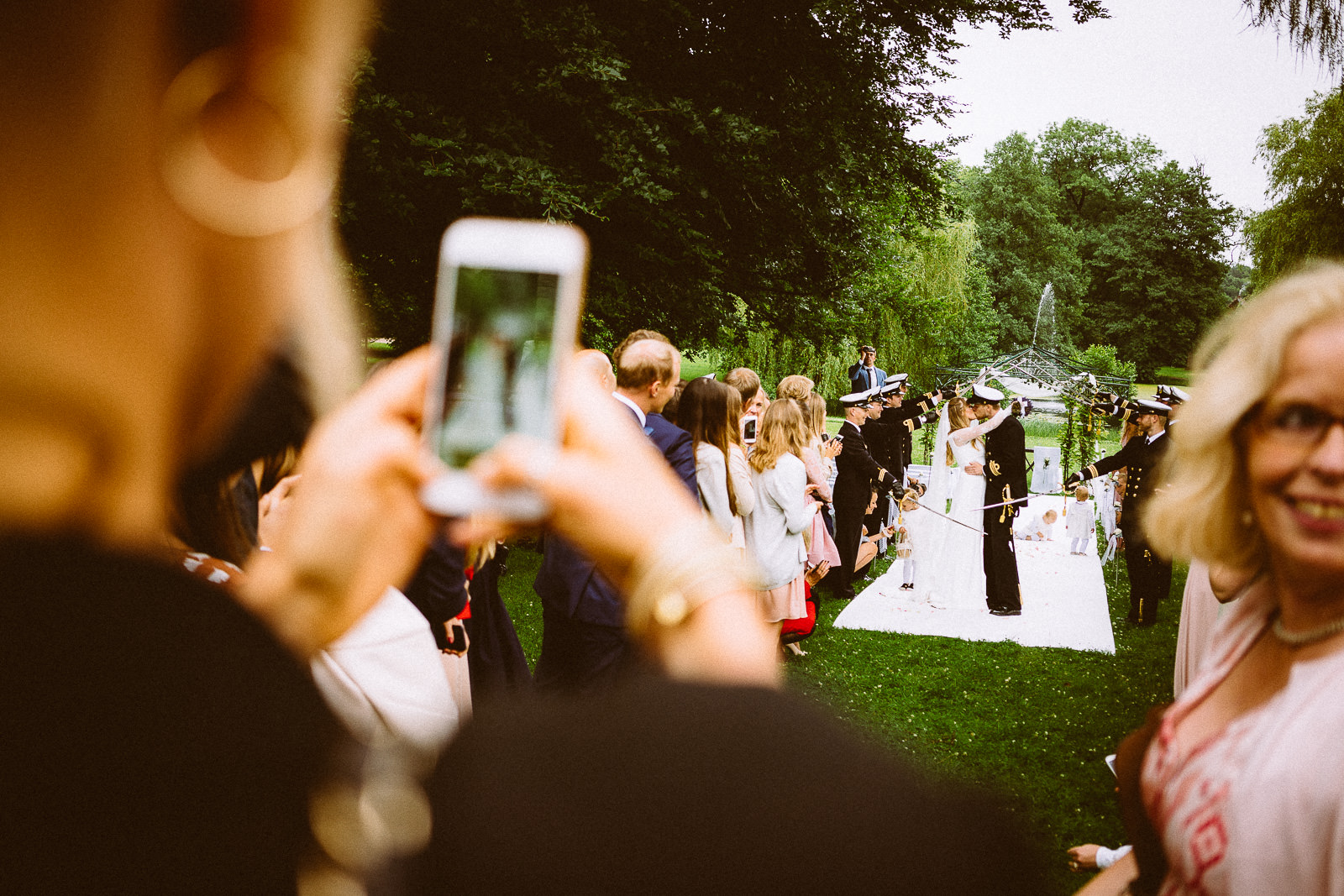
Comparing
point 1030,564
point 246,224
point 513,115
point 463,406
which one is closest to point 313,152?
point 246,224

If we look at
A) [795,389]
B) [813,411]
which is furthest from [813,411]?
[795,389]

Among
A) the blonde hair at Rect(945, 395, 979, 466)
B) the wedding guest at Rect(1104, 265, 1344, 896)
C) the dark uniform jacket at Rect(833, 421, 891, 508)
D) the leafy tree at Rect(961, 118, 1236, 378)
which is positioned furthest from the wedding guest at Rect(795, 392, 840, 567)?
the leafy tree at Rect(961, 118, 1236, 378)

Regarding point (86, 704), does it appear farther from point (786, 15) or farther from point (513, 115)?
point (786, 15)

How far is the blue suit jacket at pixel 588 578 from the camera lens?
4113mm

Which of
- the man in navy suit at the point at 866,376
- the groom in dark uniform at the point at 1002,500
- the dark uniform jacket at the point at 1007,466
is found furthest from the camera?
the man in navy suit at the point at 866,376

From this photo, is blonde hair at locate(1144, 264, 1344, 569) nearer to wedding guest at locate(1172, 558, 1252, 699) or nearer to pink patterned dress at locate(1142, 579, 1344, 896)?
pink patterned dress at locate(1142, 579, 1344, 896)

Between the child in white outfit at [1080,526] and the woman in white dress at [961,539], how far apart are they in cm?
366

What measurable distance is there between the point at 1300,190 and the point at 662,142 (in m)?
18.1

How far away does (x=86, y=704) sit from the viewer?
0.39 m

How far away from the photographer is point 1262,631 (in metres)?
1.74

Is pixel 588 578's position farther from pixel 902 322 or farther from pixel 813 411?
pixel 902 322

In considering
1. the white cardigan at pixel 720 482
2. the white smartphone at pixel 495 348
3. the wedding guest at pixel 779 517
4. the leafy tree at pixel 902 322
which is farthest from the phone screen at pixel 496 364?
the leafy tree at pixel 902 322

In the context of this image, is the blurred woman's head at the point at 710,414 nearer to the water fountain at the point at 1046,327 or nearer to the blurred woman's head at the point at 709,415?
the blurred woman's head at the point at 709,415

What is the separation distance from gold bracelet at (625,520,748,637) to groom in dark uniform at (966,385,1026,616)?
30.3ft
